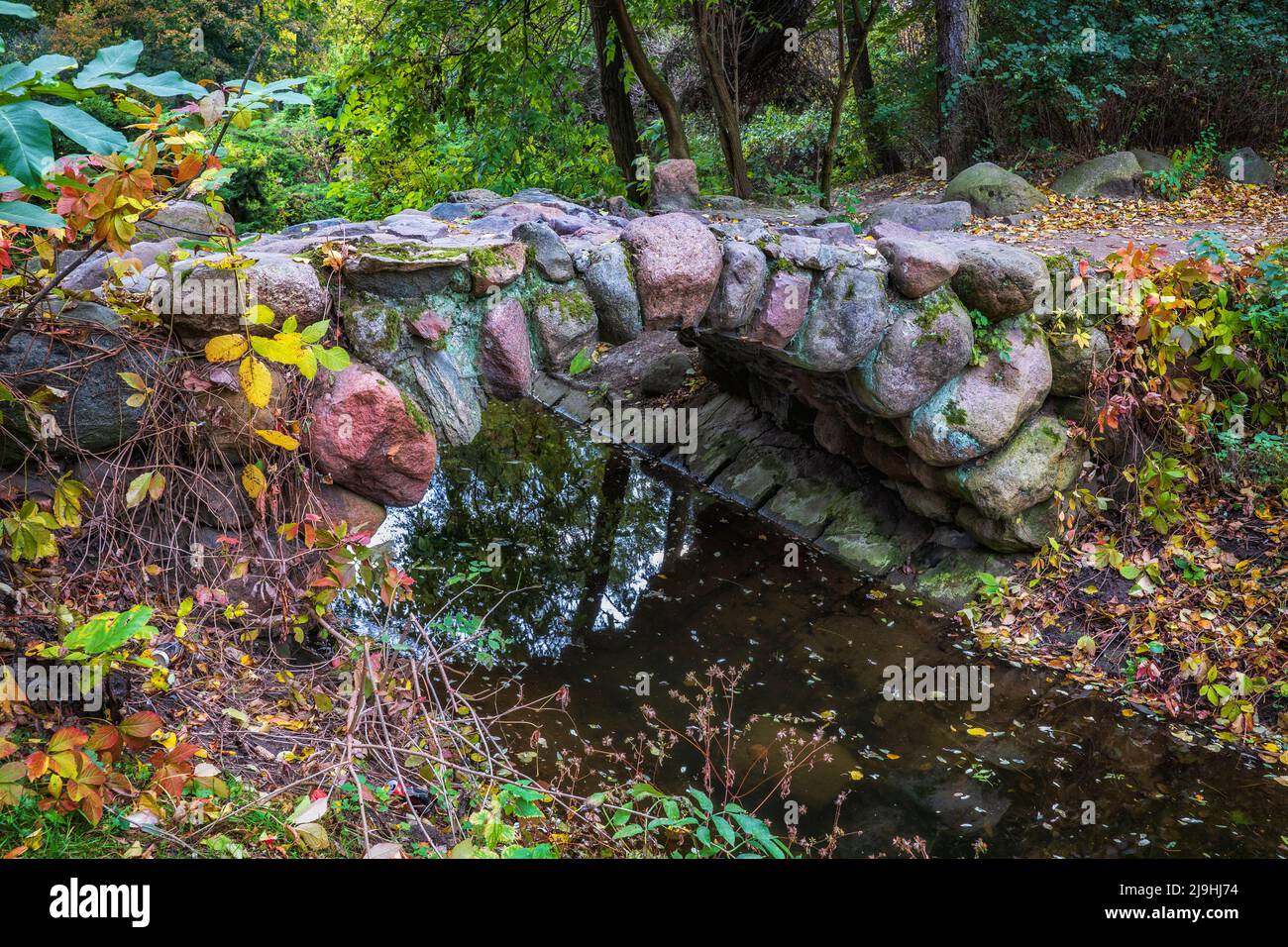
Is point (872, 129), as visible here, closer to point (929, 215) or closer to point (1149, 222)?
point (929, 215)

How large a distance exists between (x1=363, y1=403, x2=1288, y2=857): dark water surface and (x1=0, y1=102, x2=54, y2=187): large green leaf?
3.22 metres

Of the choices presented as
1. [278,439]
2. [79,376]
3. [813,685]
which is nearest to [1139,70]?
[813,685]

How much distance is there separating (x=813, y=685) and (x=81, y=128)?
4.15 m


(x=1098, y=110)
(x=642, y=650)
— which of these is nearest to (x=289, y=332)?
(x=642, y=650)

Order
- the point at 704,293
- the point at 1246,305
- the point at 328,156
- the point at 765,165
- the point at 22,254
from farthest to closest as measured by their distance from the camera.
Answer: the point at 328,156, the point at 765,165, the point at 1246,305, the point at 704,293, the point at 22,254

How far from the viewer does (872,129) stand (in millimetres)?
11180

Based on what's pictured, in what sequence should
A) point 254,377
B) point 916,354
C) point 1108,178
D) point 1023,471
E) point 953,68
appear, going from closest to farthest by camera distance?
point 254,377 < point 916,354 < point 1023,471 < point 1108,178 < point 953,68

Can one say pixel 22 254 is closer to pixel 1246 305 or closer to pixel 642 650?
pixel 642 650

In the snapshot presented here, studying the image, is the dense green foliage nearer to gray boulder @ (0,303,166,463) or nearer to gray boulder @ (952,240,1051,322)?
gray boulder @ (952,240,1051,322)

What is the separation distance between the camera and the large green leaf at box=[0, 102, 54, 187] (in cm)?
142

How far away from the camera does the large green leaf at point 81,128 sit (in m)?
1.50

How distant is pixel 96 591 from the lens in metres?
3.25

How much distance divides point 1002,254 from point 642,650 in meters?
3.05

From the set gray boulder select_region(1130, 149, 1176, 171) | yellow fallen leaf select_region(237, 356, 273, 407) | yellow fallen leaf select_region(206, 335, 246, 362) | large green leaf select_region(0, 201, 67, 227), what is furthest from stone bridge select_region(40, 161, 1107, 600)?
gray boulder select_region(1130, 149, 1176, 171)
